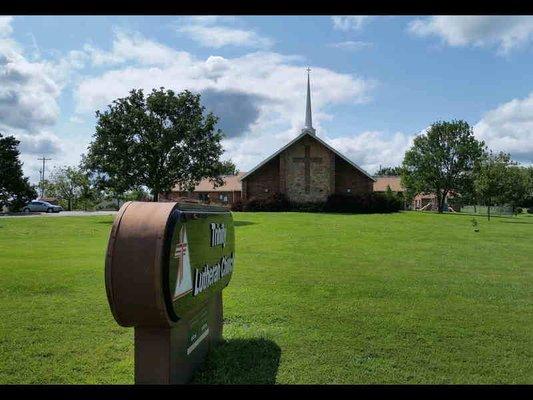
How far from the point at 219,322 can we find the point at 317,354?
4.51 feet

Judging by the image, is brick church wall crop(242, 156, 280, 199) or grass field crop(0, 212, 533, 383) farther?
brick church wall crop(242, 156, 280, 199)

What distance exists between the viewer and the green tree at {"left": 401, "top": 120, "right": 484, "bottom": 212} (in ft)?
224

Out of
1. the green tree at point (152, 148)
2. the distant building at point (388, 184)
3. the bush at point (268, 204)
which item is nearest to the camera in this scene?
the green tree at point (152, 148)

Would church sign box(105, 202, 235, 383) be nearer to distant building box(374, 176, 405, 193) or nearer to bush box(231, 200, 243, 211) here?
bush box(231, 200, 243, 211)

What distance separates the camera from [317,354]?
21.5ft

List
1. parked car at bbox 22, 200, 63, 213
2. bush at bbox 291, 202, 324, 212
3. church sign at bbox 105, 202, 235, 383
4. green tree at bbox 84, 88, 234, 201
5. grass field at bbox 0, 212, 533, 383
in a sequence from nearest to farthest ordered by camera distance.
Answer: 1. church sign at bbox 105, 202, 235, 383
2. grass field at bbox 0, 212, 533, 383
3. green tree at bbox 84, 88, 234, 201
4. bush at bbox 291, 202, 324, 212
5. parked car at bbox 22, 200, 63, 213

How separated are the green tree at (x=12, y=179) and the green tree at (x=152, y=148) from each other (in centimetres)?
1881

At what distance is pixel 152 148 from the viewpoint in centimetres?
3697

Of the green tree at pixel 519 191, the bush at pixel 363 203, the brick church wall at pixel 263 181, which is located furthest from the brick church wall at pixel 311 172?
the green tree at pixel 519 191

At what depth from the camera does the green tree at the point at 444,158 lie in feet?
224

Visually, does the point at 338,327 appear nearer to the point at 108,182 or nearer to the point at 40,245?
the point at 40,245

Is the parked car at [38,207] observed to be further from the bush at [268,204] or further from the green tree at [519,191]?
the green tree at [519,191]

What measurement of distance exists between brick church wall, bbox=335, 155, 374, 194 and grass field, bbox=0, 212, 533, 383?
32745mm

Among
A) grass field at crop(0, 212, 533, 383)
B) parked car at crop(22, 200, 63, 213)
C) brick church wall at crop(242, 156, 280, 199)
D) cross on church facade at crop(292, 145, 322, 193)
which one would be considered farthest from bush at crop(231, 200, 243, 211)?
grass field at crop(0, 212, 533, 383)
